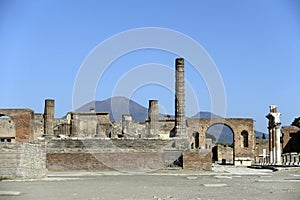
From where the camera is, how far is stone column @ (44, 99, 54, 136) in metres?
33.8

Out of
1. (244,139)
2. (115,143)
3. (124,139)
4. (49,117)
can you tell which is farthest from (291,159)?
(49,117)

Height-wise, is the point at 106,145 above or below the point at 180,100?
below

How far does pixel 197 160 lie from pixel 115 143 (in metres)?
4.54

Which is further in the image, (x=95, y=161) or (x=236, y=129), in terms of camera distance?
(x=236, y=129)

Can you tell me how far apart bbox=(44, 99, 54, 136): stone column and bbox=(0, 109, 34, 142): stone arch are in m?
4.56

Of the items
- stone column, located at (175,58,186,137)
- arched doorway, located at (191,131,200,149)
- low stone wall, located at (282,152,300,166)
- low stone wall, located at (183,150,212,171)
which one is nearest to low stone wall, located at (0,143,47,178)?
low stone wall, located at (183,150,212,171)

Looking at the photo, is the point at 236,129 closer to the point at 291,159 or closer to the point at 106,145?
the point at 291,159

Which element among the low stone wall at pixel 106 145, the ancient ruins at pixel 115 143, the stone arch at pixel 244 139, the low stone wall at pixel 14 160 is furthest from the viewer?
the stone arch at pixel 244 139

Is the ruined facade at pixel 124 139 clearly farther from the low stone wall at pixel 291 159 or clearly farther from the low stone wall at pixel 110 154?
the low stone wall at pixel 291 159

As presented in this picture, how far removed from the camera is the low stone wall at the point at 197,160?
25344mm

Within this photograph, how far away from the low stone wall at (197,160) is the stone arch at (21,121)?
16.6 metres

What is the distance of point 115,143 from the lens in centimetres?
2695

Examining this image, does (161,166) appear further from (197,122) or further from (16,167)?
(197,122)

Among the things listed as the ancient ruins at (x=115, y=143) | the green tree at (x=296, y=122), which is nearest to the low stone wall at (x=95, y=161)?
the ancient ruins at (x=115, y=143)
